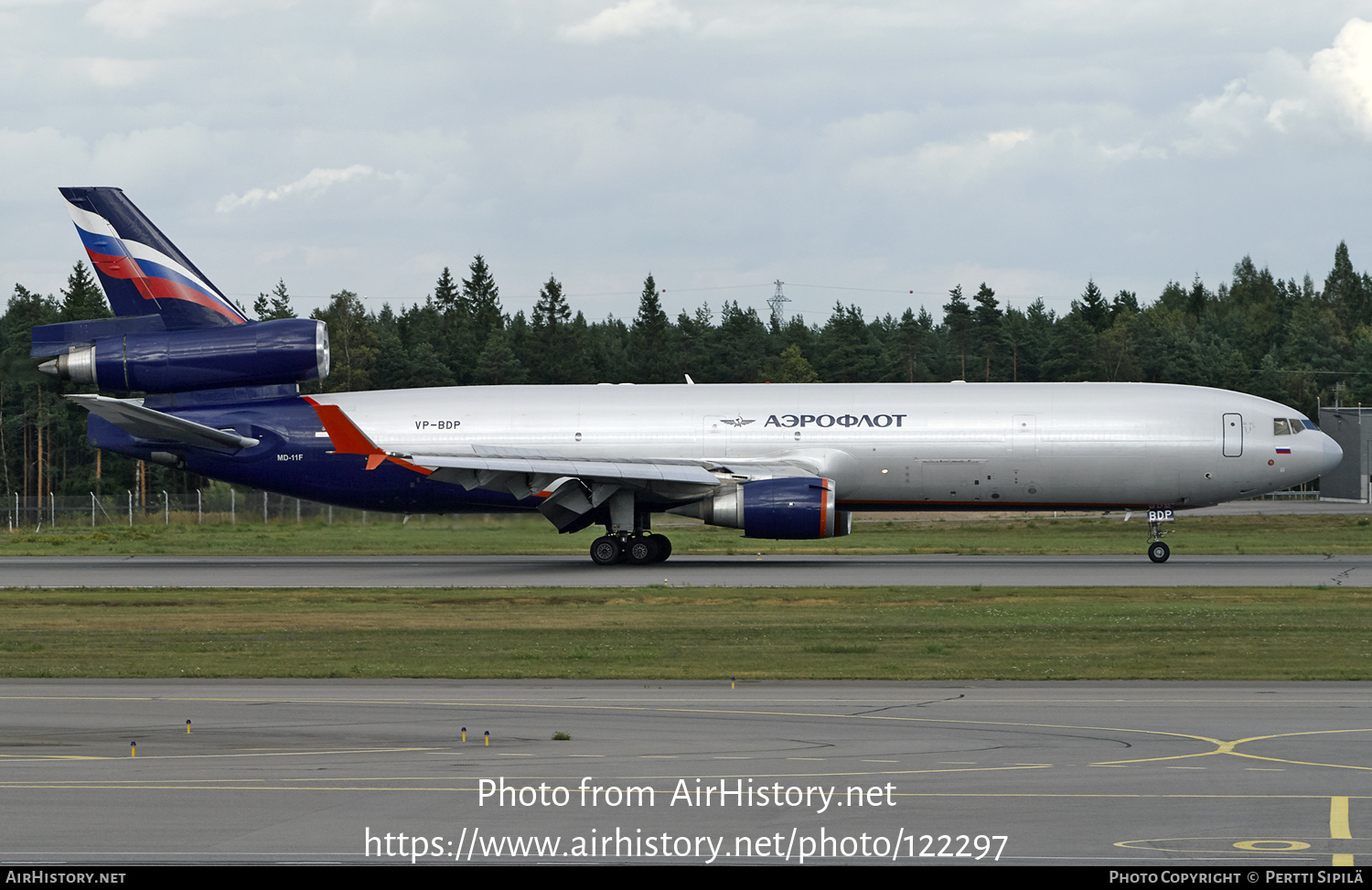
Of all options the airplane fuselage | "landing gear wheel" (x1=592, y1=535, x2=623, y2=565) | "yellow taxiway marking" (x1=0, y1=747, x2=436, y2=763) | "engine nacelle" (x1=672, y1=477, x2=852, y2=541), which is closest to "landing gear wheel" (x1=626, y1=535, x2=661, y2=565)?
"landing gear wheel" (x1=592, y1=535, x2=623, y2=565)

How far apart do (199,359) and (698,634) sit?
858 inches

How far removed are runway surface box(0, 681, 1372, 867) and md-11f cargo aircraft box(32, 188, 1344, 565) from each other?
62.7 ft

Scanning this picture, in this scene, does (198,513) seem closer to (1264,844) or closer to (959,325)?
(1264,844)

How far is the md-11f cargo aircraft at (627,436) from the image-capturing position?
117ft

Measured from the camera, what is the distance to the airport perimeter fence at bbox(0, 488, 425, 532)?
193ft

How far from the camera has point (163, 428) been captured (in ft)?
122

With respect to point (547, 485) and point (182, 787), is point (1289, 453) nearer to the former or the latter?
point (547, 485)

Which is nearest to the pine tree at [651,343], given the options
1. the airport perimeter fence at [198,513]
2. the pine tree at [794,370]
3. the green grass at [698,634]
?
the pine tree at [794,370]

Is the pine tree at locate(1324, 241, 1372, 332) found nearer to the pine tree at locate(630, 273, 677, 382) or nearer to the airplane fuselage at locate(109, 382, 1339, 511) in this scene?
the pine tree at locate(630, 273, 677, 382)

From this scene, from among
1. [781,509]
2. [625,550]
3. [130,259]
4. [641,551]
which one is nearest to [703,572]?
[781,509]

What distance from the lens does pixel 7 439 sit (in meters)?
105

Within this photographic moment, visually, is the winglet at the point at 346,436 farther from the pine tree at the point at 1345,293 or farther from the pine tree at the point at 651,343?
the pine tree at the point at 1345,293
